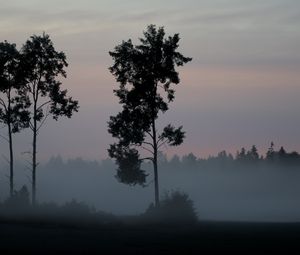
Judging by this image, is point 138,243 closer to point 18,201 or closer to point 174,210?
point 174,210

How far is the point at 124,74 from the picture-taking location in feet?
198

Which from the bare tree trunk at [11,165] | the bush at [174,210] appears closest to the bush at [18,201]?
the bare tree trunk at [11,165]

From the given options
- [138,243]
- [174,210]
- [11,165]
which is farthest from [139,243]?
[11,165]

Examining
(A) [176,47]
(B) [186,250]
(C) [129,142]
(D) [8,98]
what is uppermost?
(A) [176,47]

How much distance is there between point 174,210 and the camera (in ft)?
176

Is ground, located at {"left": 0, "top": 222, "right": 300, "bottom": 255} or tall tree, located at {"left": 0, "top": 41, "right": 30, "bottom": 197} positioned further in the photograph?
tall tree, located at {"left": 0, "top": 41, "right": 30, "bottom": 197}

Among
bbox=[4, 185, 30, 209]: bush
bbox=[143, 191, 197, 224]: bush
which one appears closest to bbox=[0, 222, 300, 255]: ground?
bbox=[143, 191, 197, 224]: bush

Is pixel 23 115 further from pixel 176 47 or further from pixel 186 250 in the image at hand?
pixel 186 250

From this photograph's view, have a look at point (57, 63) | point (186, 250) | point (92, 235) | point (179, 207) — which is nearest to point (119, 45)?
point (57, 63)

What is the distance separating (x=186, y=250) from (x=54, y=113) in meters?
39.3

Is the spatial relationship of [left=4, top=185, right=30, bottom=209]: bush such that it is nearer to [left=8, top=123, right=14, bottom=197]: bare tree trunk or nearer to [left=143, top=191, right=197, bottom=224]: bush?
[left=8, top=123, right=14, bottom=197]: bare tree trunk

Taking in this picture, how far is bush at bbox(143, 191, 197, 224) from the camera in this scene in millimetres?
52037

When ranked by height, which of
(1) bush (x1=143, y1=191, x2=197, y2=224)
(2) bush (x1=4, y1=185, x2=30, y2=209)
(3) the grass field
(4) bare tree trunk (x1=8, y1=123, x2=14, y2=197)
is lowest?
(3) the grass field

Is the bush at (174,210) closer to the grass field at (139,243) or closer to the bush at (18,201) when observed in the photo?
the bush at (18,201)
